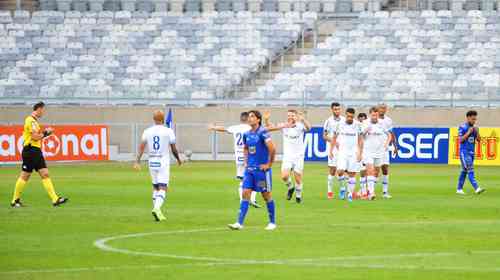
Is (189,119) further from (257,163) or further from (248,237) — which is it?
(248,237)

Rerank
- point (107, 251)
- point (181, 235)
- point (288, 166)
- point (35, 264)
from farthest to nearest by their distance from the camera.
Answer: point (288, 166)
point (181, 235)
point (107, 251)
point (35, 264)

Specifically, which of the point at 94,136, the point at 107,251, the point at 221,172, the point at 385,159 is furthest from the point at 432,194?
the point at 94,136

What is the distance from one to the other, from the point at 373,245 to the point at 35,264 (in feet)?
17.0

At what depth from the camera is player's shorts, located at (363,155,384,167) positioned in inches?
1127

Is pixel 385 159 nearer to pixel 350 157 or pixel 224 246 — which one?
pixel 350 157

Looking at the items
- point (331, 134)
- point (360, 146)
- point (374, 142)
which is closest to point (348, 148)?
point (360, 146)

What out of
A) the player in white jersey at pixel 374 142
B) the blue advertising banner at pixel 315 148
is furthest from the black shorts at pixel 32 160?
the blue advertising banner at pixel 315 148

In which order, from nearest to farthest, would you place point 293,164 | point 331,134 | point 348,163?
1. point 293,164
2. point 348,163
3. point 331,134

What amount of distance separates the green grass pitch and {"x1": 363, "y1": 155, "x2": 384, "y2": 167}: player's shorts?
98cm

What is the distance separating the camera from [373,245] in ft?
59.3

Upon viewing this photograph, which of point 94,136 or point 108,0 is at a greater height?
point 108,0

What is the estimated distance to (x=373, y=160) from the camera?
2878cm

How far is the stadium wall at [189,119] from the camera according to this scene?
46.1m

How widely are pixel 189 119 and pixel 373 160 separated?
19636 mm
